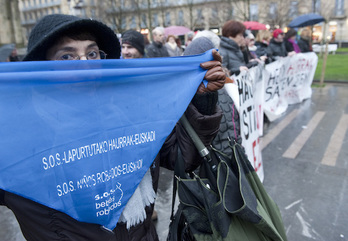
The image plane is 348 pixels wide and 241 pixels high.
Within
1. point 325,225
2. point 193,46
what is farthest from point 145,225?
point 325,225

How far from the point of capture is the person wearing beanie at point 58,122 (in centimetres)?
106

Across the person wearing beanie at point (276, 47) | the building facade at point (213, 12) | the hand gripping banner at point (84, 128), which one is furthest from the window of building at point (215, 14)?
the hand gripping banner at point (84, 128)

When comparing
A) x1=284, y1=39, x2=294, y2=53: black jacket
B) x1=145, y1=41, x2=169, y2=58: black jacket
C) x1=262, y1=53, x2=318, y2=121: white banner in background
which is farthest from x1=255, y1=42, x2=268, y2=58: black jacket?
x1=145, y1=41, x2=169, y2=58: black jacket

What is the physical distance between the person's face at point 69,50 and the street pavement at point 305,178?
7.22 ft

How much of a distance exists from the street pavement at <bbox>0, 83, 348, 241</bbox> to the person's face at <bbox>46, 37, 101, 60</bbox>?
86.7 inches

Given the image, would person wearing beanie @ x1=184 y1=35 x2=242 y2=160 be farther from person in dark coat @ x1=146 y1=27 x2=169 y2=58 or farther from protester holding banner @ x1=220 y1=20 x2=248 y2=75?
person in dark coat @ x1=146 y1=27 x2=169 y2=58

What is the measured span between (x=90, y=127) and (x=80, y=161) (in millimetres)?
129

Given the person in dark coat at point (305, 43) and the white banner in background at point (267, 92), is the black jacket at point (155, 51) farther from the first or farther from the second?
the person in dark coat at point (305, 43)

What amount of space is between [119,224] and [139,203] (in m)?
0.12

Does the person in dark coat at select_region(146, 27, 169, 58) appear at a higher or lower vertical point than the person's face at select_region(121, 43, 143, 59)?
higher

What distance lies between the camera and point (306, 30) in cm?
868

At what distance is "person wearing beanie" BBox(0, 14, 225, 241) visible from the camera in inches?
41.9

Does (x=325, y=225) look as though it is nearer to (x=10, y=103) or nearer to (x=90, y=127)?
Result: (x=90, y=127)

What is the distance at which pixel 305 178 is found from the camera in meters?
3.83
